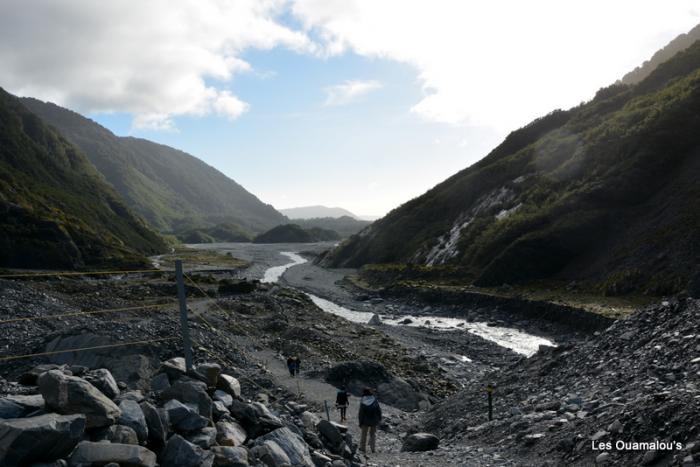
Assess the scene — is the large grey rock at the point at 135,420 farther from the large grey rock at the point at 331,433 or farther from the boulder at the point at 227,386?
the large grey rock at the point at 331,433

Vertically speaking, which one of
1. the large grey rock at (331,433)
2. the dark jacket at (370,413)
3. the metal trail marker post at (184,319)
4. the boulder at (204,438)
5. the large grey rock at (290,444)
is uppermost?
the metal trail marker post at (184,319)

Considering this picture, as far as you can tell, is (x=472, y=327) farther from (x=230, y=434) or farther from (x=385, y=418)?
(x=230, y=434)

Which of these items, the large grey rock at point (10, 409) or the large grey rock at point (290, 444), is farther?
the large grey rock at point (290, 444)

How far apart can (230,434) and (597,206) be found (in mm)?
69225

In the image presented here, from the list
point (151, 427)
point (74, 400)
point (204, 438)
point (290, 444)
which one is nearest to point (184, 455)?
point (204, 438)

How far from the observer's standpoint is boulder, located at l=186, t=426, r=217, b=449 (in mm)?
9711

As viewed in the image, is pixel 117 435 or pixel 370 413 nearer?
pixel 117 435

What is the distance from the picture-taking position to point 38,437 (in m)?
7.64

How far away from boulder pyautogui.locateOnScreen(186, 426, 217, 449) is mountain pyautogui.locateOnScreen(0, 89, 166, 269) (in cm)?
8629

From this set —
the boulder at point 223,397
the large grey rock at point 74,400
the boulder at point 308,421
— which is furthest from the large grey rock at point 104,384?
the boulder at point 308,421

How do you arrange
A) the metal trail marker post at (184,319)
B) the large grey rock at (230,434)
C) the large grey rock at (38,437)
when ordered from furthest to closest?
the metal trail marker post at (184,319)
the large grey rock at (230,434)
the large grey rock at (38,437)

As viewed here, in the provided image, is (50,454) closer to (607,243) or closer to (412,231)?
(607,243)

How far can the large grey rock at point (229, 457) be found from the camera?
9.45m

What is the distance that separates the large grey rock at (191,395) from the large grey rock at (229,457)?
1.30m
